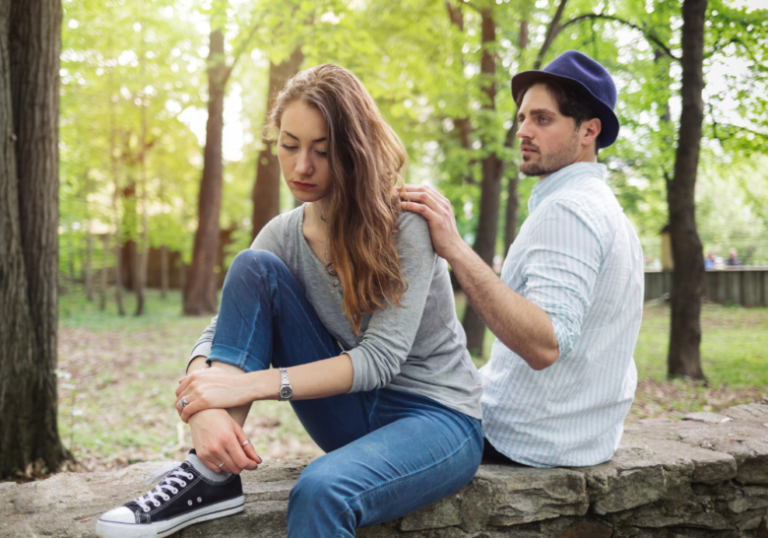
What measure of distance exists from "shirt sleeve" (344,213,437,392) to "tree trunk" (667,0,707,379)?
5408 mm

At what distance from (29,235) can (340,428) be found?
242 cm

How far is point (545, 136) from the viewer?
221cm

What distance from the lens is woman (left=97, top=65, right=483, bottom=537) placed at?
5.23 ft

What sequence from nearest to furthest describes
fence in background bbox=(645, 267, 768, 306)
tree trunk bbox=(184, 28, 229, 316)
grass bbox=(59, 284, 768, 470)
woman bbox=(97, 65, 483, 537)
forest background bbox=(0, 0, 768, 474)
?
woman bbox=(97, 65, 483, 537), forest background bbox=(0, 0, 768, 474), grass bbox=(59, 284, 768, 470), tree trunk bbox=(184, 28, 229, 316), fence in background bbox=(645, 267, 768, 306)

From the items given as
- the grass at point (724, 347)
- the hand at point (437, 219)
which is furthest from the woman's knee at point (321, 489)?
the grass at point (724, 347)

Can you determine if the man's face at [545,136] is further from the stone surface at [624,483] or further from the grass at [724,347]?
the grass at [724,347]

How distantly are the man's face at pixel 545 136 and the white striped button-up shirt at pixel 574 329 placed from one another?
0.08 m

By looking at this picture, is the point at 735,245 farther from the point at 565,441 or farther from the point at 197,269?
the point at 565,441

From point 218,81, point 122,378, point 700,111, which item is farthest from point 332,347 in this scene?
point 218,81

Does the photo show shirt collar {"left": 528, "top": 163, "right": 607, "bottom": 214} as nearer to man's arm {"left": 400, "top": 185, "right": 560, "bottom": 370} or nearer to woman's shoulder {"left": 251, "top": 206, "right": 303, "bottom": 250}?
man's arm {"left": 400, "top": 185, "right": 560, "bottom": 370}

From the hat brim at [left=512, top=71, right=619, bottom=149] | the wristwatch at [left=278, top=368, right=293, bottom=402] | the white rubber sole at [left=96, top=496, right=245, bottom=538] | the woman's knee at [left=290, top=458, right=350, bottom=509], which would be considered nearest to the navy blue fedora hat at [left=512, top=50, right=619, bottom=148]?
the hat brim at [left=512, top=71, right=619, bottom=149]

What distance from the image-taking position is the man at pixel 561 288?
Answer: 5.73 feet

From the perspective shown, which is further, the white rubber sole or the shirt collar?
the shirt collar

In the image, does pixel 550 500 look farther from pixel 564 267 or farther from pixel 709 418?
pixel 709 418
